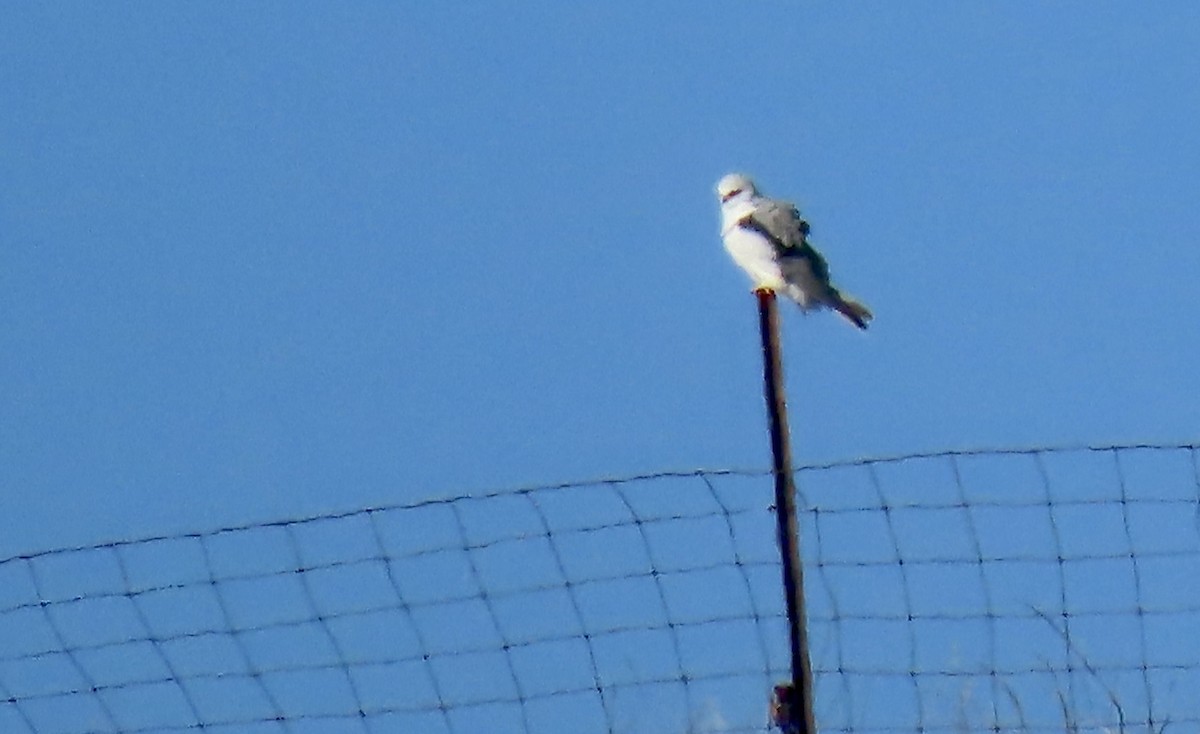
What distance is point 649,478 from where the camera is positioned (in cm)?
461

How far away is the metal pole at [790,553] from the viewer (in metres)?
4.50

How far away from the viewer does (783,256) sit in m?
8.39

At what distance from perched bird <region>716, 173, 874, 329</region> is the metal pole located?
146 inches

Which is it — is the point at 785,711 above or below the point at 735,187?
below

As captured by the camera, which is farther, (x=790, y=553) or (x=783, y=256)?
(x=783, y=256)

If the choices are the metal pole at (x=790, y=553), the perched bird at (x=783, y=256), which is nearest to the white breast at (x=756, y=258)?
the perched bird at (x=783, y=256)

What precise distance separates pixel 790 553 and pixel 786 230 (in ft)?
13.4

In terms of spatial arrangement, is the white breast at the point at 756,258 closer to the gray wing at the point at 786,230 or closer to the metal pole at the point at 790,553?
the gray wing at the point at 786,230

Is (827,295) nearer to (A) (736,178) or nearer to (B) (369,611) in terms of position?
(A) (736,178)

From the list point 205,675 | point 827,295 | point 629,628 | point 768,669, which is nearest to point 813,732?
point 768,669

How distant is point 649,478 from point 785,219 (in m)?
4.07

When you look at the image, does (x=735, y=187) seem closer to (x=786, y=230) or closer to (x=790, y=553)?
(x=786, y=230)

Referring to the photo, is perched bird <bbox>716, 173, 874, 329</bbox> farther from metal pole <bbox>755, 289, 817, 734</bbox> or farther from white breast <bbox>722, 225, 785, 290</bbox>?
metal pole <bbox>755, 289, 817, 734</bbox>

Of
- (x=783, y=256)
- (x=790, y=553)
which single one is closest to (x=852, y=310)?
(x=783, y=256)
